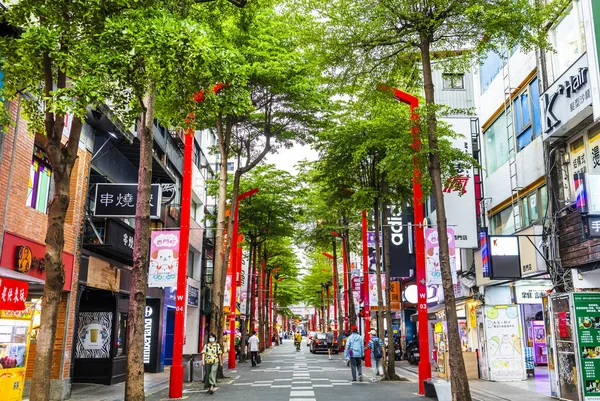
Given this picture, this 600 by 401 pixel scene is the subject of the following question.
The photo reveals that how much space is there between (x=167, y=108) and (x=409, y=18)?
588cm

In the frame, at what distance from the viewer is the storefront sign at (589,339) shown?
12.0m

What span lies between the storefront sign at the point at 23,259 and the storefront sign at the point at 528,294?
15.6 metres

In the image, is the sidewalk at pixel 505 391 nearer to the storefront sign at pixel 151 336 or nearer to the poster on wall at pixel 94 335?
the poster on wall at pixel 94 335

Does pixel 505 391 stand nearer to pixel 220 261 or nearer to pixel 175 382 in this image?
pixel 175 382

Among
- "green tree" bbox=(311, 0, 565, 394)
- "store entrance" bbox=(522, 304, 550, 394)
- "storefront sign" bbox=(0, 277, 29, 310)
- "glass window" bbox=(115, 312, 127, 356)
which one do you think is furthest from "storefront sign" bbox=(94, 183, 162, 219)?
"store entrance" bbox=(522, 304, 550, 394)

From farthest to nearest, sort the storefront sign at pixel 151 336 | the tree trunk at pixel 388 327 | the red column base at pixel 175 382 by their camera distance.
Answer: the storefront sign at pixel 151 336
the tree trunk at pixel 388 327
the red column base at pixel 175 382

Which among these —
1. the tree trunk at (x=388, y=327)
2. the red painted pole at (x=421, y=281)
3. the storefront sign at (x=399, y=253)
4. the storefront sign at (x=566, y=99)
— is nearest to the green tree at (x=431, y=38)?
the storefront sign at (x=566, y=99)

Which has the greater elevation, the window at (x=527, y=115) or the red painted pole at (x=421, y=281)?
the window at (x=527, y=115)

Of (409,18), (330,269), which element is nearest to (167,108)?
(409,18)

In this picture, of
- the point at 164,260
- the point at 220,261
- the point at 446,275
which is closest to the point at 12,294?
the point at 164,260

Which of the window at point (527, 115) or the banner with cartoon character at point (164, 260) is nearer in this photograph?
the banner with cartoon character at point (164, 260)

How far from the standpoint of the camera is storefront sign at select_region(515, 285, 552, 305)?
1884cm

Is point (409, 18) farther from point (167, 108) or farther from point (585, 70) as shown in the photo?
point (167, 108)

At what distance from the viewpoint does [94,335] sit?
1853cm
